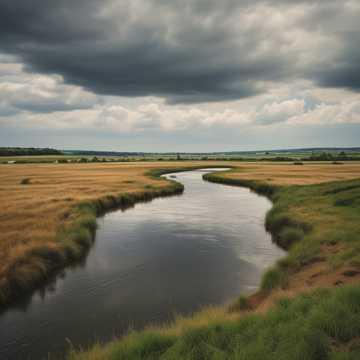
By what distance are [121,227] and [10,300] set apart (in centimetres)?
1215

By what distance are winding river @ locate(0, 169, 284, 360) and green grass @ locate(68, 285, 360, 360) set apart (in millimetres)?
2333

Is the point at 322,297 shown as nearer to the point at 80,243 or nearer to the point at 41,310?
the point at 41,310

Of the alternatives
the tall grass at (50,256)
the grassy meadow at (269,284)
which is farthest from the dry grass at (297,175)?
the tall grass at (50,256)

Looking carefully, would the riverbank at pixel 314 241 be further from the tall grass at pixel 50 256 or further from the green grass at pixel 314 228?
the tall grass at pixel 50 256

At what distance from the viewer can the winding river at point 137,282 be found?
9359mm

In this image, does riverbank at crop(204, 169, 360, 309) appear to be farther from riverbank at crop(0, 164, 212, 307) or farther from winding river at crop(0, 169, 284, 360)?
riverbank at crop(0, 164, 212, 307)

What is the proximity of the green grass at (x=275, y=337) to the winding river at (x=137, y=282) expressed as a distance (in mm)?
2333

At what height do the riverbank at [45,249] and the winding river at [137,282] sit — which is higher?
the riverbank at [45,249]

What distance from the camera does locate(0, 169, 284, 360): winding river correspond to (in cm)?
936

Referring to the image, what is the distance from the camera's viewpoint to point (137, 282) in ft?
42.9

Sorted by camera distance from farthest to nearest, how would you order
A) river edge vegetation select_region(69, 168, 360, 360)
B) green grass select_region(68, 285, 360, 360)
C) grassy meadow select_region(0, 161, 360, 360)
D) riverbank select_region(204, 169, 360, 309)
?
riverbank select_region(204, 169, 360, 309) → grassy meadow select_region(0, 161, 360, 360) → river edge vegetation select_region(69, 168, 360, 360) → green grass select_region(68, 285, 360, 360)

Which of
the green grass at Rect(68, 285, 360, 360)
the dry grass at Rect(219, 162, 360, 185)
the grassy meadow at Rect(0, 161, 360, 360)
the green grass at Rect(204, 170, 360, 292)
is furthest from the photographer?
the dry grass at Rect(219, 162, 360, 185)

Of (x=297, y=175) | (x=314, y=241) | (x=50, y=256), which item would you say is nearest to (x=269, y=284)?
(x=314, y=241)

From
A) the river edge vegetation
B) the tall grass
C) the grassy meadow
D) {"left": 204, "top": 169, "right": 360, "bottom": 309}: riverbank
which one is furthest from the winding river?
the river edge vegetation
